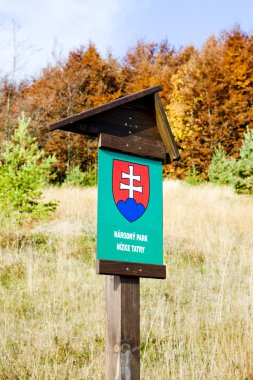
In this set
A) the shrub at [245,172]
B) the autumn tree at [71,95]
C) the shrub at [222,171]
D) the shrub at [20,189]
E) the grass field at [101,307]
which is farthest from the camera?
the autumn tree at [71,95]

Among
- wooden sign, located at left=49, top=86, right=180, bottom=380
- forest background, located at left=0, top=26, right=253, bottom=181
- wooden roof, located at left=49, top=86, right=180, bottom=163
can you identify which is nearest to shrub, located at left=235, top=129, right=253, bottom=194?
forest background, located at left=0, top=26, right=253, bottom=181

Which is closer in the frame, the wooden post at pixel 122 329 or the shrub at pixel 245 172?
the wooden post at pixel 122 329

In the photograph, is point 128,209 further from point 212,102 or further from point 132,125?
point 212,102

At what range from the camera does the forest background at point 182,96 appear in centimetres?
2136

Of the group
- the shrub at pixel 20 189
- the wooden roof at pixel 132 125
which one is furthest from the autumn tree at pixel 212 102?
the wooden roof at pixel 132 125

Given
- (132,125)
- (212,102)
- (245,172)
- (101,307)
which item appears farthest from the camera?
(212,102)

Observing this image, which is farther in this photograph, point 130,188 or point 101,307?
point 101,307

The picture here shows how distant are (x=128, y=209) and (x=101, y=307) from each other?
6.89 feet

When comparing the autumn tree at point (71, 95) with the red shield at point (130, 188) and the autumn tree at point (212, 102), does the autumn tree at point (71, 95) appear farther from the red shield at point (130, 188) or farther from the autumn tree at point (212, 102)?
the red shield at point (130, 188)

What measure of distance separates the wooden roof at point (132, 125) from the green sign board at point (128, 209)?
0.24ft

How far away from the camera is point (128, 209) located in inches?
102

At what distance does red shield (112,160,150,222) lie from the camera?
2.56 metres

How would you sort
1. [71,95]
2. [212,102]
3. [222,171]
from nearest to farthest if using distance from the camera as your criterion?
1. [222,171]
2. [212,102]
3. [71,95]

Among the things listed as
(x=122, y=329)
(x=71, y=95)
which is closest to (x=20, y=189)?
(x=122, y=329)
